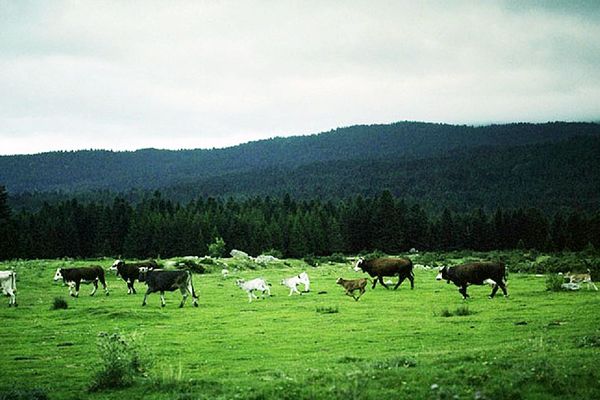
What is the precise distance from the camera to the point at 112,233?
127688mm

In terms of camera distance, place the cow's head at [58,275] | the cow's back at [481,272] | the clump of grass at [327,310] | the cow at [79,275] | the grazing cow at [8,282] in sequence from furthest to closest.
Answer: the cow's head at [58,275] < the cow at [79,275] < the grazing cow at [8,282] < the cow's back at [481,272] < the clump of grass at [327,310]

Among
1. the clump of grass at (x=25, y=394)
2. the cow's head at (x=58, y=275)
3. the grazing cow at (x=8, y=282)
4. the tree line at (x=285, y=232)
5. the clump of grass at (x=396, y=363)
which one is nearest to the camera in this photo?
the clump of grass at (x=25, y=394)

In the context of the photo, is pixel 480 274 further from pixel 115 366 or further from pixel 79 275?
pixel 79 275

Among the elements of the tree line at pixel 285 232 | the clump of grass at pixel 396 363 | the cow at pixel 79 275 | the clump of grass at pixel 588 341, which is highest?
the clump of grass at pixel 396 363

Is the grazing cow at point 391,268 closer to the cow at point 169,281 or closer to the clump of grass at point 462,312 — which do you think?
the clump of grass at point 462,312

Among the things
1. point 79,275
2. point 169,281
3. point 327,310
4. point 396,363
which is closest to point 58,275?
point 79,275

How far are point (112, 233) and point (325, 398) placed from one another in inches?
4858

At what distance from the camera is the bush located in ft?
48.4

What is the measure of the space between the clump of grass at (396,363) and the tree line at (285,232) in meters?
97.6

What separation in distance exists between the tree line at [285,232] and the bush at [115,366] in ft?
317

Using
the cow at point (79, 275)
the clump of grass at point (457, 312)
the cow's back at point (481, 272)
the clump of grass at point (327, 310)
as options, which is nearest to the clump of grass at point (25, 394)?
the clump of grass at point (327, 310)

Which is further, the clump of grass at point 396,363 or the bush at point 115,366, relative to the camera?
the bush at point 115,366

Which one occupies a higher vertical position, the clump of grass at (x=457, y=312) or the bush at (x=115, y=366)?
the bush at (x=115, y=366)

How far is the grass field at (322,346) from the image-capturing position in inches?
510
